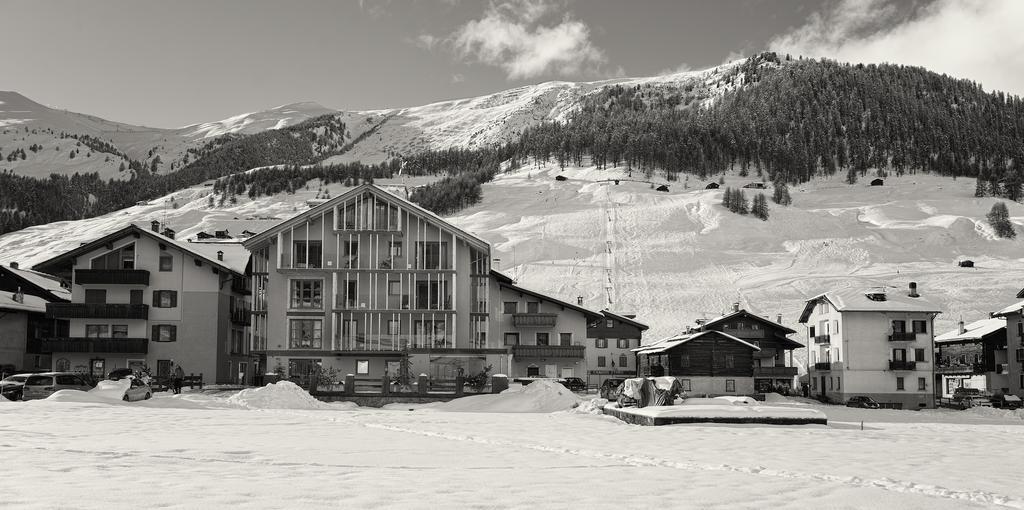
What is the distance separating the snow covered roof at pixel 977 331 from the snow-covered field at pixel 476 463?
48.8 metres

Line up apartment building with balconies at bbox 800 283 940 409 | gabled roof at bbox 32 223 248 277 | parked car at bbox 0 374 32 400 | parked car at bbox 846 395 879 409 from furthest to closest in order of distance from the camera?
apartment building with balconies at bbox 800 283 940 409 → parked car at bbox 846 395 879 409 → gabled roof at bbox 32 223 248 277 → parked car at bbox 0 374 32 400

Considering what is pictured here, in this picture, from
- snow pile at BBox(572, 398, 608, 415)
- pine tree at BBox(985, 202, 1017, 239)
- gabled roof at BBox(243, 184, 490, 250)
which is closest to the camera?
snow pile at BBox(572, 398, 608, 415)

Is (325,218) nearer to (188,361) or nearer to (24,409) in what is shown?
(188,361)

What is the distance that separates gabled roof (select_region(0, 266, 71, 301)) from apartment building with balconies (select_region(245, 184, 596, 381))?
20.7 m

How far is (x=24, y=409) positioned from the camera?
3128 centimetres

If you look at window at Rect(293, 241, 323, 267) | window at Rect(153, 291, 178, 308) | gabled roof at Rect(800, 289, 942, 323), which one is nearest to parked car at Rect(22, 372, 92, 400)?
window at Rect(293, 241, 323, 267)

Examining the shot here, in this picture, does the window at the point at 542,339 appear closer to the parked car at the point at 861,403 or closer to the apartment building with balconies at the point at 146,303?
the parked car at the point at 861,403

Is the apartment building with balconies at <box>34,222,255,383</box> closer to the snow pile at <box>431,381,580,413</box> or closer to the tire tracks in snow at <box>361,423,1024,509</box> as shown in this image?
the snow pile at <box>431,381,580,413</box>

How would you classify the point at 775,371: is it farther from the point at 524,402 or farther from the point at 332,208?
the point at 524,402

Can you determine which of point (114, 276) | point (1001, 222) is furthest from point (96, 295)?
point (1001, 222)

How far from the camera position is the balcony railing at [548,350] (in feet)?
228

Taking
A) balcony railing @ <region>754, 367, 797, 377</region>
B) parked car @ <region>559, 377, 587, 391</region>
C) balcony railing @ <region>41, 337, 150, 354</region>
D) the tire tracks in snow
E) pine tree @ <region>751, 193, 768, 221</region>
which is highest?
pine tree @ <region>751, 193, 768, 221</region>

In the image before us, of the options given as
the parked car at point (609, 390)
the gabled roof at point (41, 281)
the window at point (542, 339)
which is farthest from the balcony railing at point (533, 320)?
the gabled roof at point (41, 281)

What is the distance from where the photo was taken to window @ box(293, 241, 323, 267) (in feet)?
191
